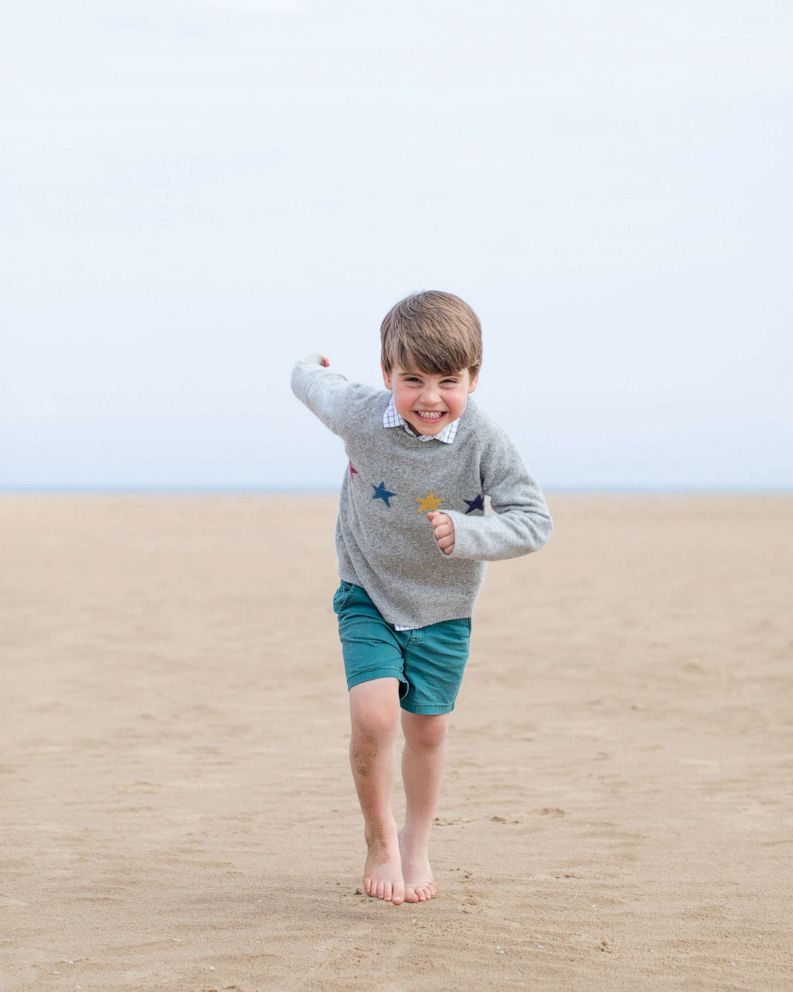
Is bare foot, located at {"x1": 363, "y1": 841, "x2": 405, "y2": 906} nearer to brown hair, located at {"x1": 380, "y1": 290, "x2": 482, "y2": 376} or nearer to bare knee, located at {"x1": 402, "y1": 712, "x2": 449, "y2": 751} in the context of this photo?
bare knee, located at {"x1": 402, "y1": 712, "x2": 449, "y2": 751}

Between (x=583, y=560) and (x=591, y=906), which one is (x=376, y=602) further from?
(x=583, y=560)

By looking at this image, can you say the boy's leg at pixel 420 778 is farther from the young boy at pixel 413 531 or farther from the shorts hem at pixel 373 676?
the shorts hem at pixel 373 676

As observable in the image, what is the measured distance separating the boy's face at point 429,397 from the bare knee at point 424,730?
2.83 ft

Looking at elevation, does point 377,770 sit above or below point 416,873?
above

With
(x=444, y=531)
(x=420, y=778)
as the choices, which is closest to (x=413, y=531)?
(x=444, y=531)

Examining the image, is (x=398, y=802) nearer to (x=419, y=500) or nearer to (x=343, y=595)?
(x=343, y=595)

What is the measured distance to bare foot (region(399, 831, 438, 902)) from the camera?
3.66 metres

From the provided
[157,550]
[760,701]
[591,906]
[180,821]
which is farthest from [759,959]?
[157,550]

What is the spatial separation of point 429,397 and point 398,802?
2.35 meters

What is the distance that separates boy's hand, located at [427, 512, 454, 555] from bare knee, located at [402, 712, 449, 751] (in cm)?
63

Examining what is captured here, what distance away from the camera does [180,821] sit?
482cm

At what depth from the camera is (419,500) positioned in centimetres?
360

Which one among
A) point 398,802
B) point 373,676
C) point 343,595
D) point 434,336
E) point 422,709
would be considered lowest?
point 398,802

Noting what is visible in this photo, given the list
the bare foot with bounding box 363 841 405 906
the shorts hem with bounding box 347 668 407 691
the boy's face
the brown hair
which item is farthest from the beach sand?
the brown hair
